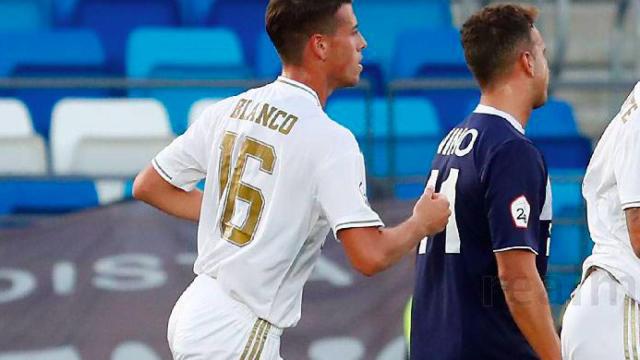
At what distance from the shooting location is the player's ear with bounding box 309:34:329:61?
13.9 feet

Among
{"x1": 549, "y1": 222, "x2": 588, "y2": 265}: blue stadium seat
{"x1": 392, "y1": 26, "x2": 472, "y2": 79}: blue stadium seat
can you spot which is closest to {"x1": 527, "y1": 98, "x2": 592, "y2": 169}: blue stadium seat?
{"x1": 549, "y1": 222, "x2": 588, "y2": 265}: blue stadium seat

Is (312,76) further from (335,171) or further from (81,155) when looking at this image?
(81,155)

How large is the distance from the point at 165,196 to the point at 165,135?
10.1 ft

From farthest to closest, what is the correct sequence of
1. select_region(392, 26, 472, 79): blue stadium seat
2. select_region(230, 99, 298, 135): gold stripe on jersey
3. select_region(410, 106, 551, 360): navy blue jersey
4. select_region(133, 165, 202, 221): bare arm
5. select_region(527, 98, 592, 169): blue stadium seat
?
select_region(392, 26, 472, 79): blue stadium seat
select_region(527, 98, 592, 169): blue stadium seat
select_region(133, 165, 202, 221): bare arm
select_region(410, 106, 551, 360): navy blue jersey
select_region(230, 99, 298, 135): gold stripe on jersey

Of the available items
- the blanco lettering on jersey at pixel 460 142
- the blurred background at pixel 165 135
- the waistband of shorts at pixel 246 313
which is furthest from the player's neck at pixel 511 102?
the blurred background at pixel 165 135

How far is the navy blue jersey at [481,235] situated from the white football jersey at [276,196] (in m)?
0.43

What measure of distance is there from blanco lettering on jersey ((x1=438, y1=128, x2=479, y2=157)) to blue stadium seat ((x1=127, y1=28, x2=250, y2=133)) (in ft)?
13.1

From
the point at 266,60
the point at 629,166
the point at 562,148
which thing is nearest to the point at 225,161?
the point at 629,166

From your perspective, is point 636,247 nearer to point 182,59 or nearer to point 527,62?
point 527,62

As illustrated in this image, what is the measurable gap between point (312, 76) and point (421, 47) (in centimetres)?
464

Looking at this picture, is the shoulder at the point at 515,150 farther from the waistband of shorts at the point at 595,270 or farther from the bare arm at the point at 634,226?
the waistband of shorts at the point at 595,270

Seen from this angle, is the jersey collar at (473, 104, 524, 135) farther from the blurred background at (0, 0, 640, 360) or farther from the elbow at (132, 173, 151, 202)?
the blurred background at (0, 0, 640, 360)

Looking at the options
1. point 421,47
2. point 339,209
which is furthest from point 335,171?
point 421,47

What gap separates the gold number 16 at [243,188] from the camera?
4145mm
